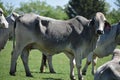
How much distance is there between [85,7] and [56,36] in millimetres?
63919

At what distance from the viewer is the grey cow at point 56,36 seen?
39.2 feet

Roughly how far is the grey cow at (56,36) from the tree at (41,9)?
10032 centimetres

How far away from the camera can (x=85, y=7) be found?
75438 millimetres

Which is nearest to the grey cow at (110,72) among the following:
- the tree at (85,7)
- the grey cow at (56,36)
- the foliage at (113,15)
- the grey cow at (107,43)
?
the grey cow at (56,36)

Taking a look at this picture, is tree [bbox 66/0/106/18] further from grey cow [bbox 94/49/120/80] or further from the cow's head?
grey cow [bbox 94/49/120/80]

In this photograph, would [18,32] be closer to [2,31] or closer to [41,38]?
[41,38]

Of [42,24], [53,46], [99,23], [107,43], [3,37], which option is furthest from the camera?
[3,37]

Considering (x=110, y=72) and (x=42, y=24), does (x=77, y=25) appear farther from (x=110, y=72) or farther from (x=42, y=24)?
(x=110, y=72)

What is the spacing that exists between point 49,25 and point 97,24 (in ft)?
5.47

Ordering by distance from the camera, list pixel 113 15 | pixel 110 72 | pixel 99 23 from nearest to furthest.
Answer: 1. pixel 110 72
2. pixel 99 23
3. pixel 113 15

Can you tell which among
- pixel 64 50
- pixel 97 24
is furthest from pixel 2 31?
pixel 97 24

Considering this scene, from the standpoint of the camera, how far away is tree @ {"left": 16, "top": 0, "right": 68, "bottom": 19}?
373 ft

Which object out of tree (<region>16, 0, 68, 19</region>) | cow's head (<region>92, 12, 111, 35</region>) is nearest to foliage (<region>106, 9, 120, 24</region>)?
tree (<region>16, 0, 68, 19</region>)

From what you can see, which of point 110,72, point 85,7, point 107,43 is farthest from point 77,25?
point 85,7
